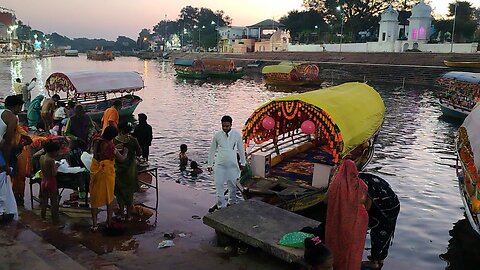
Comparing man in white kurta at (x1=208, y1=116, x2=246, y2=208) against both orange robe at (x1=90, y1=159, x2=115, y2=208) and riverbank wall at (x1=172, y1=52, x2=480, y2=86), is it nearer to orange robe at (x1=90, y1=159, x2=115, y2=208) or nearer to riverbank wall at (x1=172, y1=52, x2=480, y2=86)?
orange robe at (x1=90, y1=159, x2=115, y2=208)

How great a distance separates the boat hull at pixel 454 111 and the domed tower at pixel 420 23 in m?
33.1

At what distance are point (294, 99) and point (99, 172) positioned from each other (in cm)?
441

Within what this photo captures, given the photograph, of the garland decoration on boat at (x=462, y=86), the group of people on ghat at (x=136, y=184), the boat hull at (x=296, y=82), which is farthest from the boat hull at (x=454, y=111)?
the boat hull at (x=296, y=82)

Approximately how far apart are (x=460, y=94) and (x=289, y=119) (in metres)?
16.3

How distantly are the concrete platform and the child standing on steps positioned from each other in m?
2.34

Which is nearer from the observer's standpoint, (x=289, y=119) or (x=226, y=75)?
(x=289, y=119)

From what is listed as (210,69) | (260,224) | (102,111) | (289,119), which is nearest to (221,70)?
(210,69)

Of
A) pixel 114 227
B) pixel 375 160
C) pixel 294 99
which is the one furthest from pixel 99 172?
pixel 375 160

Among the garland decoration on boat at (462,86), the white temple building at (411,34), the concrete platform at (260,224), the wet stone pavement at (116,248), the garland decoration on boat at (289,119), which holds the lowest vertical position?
the wet stone pavement at (116,248)

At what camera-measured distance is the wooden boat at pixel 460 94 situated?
20.1m

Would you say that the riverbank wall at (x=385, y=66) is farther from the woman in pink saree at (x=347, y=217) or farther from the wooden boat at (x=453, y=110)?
the woman in pink saree at (x=347, y=217)

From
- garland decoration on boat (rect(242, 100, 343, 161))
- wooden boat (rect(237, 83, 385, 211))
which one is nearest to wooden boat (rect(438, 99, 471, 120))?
wooden boat (rect(237, 83, 385, 211))

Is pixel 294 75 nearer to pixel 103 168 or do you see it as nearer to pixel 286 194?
pixel 286 194

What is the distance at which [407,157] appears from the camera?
1496cm
